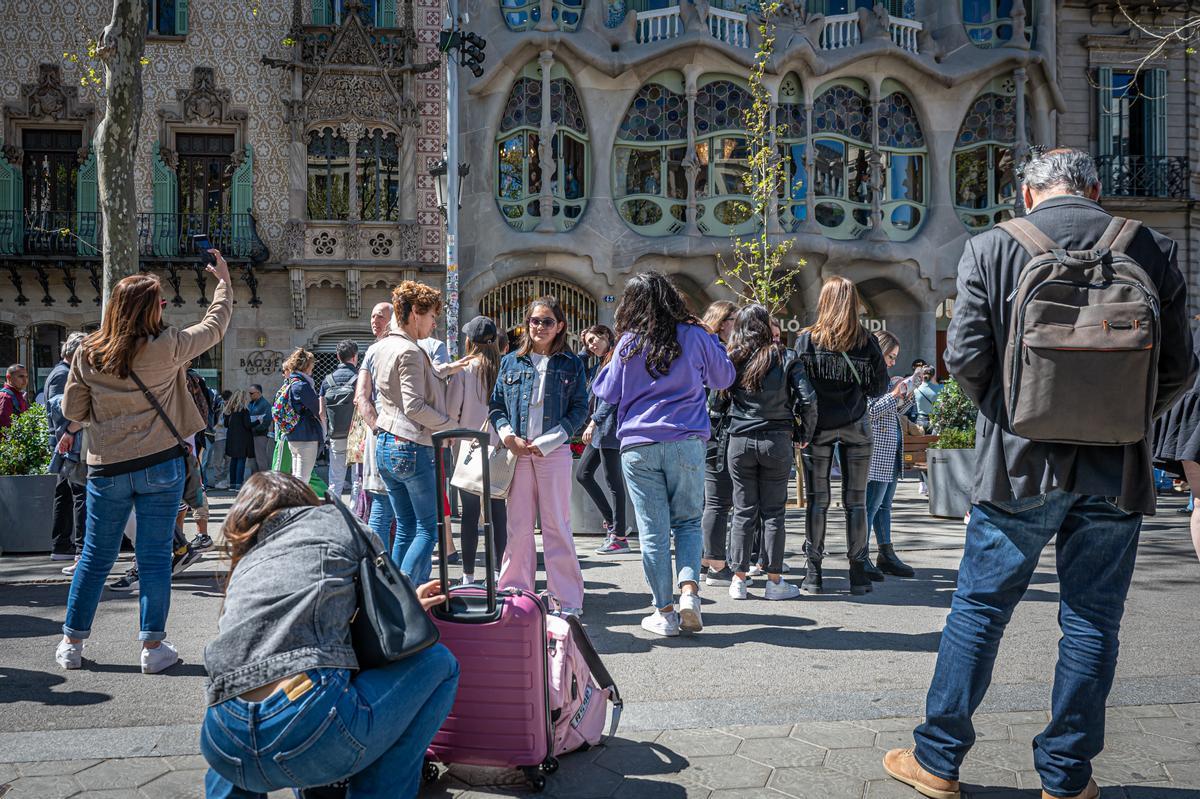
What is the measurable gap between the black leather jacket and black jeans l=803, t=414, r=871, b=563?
0.47 feet

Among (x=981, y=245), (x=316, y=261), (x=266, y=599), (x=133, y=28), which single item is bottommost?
(x=266, y=599)

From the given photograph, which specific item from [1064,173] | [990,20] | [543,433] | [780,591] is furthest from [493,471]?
[990,20]

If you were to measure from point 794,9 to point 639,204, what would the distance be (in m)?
5.55

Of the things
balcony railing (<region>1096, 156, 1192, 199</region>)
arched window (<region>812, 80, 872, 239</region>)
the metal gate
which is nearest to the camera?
the metal gate

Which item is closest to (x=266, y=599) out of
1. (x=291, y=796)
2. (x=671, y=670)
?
(x=291, y=796)

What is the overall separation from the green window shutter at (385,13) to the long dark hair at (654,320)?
63.5 feet

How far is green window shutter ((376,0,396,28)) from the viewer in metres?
23.1

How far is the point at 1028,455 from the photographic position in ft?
10.6

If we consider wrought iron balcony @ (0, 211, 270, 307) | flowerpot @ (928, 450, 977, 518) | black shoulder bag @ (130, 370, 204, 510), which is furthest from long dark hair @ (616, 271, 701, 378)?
→ wrought iron balcony @ (0, 211, 270, 307)

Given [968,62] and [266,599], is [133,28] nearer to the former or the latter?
[266,599]

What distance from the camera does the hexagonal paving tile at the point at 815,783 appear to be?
3514mm

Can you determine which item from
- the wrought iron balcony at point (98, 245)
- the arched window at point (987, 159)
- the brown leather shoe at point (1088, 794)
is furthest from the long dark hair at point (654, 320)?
the arched window at point (987, 159)

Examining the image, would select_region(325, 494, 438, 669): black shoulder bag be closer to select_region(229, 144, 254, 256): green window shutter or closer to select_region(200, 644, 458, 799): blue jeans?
select_region(200, 644, 458, 799): blue jeans

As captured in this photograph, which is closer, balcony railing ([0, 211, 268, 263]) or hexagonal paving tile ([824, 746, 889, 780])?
hexagonal paving tile ([824, 746, 889, 780])
